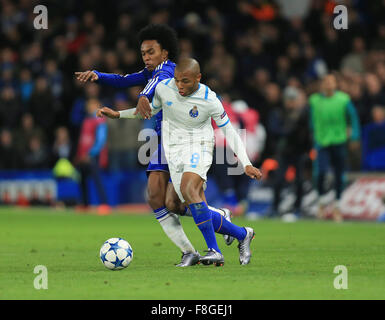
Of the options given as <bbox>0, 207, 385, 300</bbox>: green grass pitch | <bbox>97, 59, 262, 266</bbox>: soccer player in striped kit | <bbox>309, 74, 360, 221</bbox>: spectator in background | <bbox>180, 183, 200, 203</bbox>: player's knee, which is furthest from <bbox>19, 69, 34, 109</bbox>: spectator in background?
<bbox>180, 183, 200, 203</bbox>: player's knee

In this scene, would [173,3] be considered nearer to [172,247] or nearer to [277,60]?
[277,60]

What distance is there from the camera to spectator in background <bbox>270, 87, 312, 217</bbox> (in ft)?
52.0

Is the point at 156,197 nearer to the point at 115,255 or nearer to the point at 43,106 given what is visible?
the point at 115,255

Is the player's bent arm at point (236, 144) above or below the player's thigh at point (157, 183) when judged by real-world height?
above

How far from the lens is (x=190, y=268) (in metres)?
8.09

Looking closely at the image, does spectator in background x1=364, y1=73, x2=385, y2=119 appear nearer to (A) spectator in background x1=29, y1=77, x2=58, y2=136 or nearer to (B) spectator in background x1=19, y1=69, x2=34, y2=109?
(A) spectator in background x1=29, y1=77, x2=58, y2=136

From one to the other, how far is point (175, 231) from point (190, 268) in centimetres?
46

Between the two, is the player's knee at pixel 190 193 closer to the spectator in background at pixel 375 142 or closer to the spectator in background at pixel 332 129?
the spectator in background at pixel 332 129

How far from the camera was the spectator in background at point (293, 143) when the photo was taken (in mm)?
15844

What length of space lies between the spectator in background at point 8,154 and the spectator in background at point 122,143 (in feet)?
8.83

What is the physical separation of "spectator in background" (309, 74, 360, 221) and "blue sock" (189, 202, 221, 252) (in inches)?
281

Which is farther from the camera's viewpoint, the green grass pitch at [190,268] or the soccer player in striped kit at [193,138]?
the soccer player in striped kit at [193,138]

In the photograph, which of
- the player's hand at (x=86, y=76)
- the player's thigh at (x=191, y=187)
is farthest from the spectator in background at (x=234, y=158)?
the player's thigh at (x=191, y=187)

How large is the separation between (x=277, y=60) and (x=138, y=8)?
192 inches
